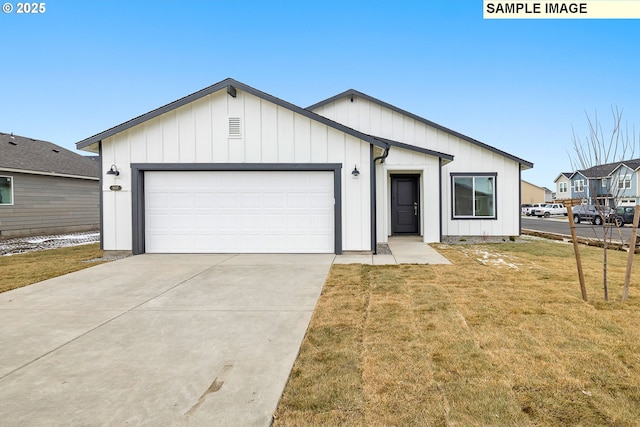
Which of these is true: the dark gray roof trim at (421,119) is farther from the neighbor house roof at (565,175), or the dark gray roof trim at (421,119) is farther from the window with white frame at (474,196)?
the neighbor house roof at (565,175)

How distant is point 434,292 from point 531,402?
2883mm

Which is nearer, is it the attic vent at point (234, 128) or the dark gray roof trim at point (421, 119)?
the attic vent at point (234, 128)

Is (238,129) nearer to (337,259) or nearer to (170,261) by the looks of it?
(170,261)

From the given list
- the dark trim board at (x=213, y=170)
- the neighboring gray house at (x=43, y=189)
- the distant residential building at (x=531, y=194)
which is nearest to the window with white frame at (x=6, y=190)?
the neighboring gray house at (x=43, y=189)

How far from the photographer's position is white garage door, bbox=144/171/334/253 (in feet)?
30.0

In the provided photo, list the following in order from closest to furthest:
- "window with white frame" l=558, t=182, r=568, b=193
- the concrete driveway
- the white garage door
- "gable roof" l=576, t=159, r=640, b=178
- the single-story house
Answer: the concrete driveway, "gable roof" l=576, t=159, r=640, b=178, the single-story house, the white garage door, "window with white frame" l=558, t=182, r=568, b=193

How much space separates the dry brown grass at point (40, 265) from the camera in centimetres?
633

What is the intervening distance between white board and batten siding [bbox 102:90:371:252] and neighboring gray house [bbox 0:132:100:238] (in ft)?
27.2

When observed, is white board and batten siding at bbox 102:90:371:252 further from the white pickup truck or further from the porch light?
the white pickup truck

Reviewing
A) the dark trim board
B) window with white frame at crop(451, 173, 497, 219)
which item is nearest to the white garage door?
the dark trim board

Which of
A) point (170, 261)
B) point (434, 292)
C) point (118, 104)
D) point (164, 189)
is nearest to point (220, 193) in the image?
point (164, 189)

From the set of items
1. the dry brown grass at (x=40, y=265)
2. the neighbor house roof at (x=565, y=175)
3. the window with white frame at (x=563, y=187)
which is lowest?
the dry brown grass at (x=40, y=265)

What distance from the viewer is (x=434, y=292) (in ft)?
16.8

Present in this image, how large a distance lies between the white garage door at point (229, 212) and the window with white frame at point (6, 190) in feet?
34.9
